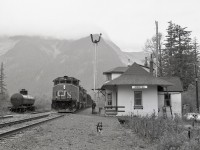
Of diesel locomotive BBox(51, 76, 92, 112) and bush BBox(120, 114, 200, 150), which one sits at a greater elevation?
diesel locomotive BBox(51, 76, 92, 112)

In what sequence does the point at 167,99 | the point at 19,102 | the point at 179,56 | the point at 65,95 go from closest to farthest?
the point at 167,99
the point at 65,95
the point at 19,102
the point at 179,56

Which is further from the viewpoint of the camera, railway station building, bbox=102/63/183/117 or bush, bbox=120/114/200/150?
railway station building, bbox=102/63/183/117

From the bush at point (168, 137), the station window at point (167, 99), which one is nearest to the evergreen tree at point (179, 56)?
the station window at point (167, 99)

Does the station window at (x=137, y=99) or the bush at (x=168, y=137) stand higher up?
the station window at (x=137, y=99)

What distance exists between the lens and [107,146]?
1077cm

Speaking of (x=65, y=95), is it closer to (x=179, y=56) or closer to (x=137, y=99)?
(x=137, y=99)

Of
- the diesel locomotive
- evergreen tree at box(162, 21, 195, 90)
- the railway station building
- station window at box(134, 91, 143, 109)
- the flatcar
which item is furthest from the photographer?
evergreen tree at box(162, 21, 195, 90)

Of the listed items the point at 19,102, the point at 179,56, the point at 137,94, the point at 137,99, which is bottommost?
the point at 19,102

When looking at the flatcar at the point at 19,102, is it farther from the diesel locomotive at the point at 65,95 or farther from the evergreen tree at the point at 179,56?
the evergreen tree at the point at 179,56

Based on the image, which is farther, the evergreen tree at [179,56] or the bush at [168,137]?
the evergreen tree at [179,56]

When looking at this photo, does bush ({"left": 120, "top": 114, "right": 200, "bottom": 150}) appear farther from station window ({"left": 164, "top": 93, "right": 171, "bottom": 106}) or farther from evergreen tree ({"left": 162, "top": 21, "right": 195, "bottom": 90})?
evergreen tree ({"left": 162, "top": 21, "right": 195, "bottom": 90})

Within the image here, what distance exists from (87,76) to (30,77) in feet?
110

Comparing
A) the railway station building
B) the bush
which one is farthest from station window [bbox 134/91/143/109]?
the bush

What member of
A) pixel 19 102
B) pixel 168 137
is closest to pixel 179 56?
pixel 19 102
